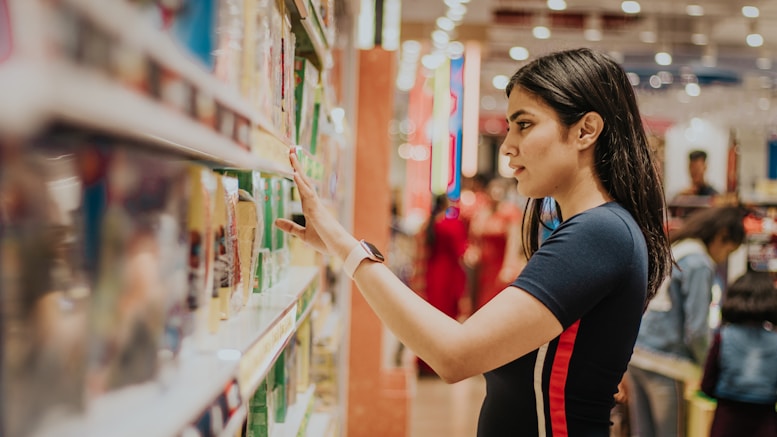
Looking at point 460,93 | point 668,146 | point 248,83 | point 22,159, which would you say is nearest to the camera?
point 22,159

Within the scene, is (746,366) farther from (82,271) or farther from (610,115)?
(82,271)

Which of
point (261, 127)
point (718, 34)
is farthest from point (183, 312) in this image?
point (718, 34)

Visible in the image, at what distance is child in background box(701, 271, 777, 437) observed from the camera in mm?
3693

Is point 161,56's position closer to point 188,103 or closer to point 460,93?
point 188,103

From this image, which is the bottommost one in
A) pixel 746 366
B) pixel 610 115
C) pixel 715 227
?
pixel 746 366

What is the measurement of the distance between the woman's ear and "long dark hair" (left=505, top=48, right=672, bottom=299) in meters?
0.01

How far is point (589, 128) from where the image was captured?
59.5 inches

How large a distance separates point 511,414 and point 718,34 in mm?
10139

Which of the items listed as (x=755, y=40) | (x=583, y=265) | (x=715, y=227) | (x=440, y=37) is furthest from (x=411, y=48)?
(x=583, y=265)

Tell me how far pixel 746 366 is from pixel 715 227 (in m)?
0.73

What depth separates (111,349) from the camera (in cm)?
64

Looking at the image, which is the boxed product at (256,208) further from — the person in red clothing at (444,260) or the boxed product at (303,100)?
the person in red clothing at (444,260)

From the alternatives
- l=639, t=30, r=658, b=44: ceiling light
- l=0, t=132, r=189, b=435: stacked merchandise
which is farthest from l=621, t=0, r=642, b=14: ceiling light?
l=0, t=132, r=189, b=435: stacked merchandise

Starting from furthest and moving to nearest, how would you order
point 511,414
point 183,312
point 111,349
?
point 511,414 → point 183,312 → point 111,349
